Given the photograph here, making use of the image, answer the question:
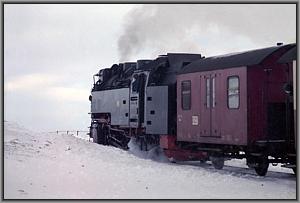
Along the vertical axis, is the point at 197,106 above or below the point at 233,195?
above

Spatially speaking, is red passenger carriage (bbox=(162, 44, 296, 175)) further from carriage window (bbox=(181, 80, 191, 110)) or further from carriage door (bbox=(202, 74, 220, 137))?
carriage window (bbox=(181, 80, 191, 110))

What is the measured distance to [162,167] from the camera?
13125mm

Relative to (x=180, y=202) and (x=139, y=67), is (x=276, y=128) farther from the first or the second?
(x=139, y=67)

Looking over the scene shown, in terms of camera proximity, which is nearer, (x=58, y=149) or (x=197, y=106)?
(x=58, y=149)

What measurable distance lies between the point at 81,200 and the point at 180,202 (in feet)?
4.99

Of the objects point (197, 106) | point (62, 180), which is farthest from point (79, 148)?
point (62, 180)

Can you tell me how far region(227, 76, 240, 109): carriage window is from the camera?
40.8 feet

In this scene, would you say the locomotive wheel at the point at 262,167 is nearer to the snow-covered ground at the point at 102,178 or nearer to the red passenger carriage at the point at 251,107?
the red passenger carriage at the point at 251,107

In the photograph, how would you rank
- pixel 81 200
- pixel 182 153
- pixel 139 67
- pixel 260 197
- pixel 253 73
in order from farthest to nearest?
1. pixel 139 67
2. pixel 182 153
3. pixel 253 73
4. pixel 260 197
5. pixel 81 200

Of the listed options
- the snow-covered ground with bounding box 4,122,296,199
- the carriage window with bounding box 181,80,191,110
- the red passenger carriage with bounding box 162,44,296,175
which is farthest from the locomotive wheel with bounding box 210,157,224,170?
the carriage window with bounding box 181,80,191,110

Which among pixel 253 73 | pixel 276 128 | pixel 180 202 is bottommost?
pixel 180 202

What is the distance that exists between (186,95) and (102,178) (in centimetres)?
461

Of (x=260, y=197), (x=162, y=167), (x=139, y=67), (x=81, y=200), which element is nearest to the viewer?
(x=81, y=200)

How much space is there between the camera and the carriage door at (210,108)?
13094mm
